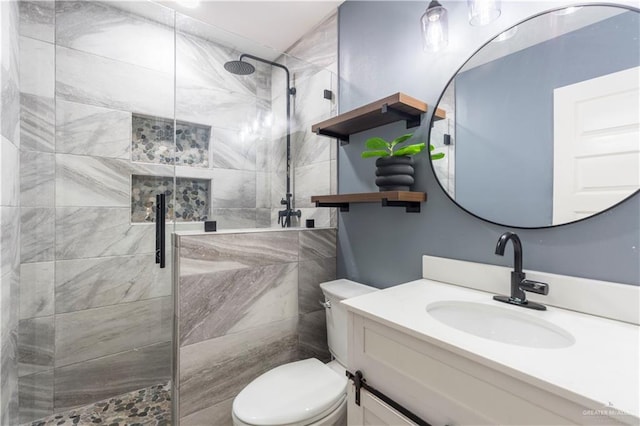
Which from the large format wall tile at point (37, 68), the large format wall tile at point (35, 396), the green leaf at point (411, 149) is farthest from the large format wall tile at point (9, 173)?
the green leaf at point (411, 149)

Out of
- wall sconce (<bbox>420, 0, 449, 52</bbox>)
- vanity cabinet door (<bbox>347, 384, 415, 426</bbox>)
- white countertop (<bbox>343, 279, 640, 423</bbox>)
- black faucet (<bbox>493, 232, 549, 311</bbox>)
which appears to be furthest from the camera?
wall sconce (<bbox>420, 0, 449, 52</bbox>)

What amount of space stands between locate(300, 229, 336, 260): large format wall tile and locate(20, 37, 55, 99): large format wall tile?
1713 mm

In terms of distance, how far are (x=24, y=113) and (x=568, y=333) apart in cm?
260

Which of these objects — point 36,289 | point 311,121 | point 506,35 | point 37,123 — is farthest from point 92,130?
point 506,35

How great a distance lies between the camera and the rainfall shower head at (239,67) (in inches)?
69.2

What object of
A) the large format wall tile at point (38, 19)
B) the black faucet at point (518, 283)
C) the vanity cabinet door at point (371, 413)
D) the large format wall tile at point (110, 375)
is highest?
the large format wall tile at point (38, 19)

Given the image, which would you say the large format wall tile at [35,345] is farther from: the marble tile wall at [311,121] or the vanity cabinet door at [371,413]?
the vanity cabinet door at [371,413]

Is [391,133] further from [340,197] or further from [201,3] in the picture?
[201,3]

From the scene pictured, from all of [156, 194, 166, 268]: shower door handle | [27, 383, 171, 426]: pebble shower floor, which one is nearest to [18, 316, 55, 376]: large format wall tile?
[27, 383, 171, 426]: pebble shower floor

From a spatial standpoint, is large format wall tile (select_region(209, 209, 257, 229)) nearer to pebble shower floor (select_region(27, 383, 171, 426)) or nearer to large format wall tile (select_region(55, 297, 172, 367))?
large format wall tile (select_region(55, 297, 172, 367))

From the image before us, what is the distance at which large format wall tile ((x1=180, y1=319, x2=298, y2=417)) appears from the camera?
4.25 feet

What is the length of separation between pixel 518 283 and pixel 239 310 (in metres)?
1.21

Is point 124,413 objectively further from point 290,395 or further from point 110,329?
point 290,395

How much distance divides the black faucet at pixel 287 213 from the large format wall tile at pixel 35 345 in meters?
1.46
